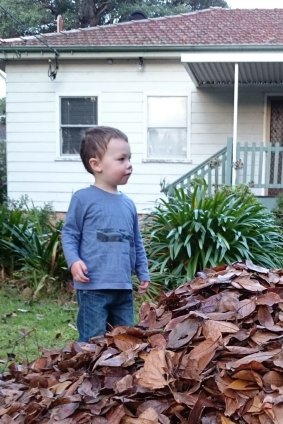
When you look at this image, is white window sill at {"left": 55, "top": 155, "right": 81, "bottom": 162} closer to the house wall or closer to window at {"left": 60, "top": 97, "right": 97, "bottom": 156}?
the house wall

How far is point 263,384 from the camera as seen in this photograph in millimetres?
2045

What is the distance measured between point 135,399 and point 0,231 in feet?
18.7

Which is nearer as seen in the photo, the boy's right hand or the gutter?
the boy's right hand

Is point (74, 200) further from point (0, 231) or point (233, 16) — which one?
point (233, 16)

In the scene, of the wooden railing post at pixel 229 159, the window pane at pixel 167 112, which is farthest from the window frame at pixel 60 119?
the wooden railing post at pixel 229 159

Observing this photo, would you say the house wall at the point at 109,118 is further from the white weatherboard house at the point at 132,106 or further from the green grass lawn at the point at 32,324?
the green grass lawn at the point at 32,324

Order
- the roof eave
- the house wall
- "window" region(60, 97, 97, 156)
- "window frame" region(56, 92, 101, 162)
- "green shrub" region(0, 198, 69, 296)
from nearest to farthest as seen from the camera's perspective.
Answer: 1. "green shrub" region(0, 198, 69, 296)
2. the roof eave
3. the house wall
4. "window frame" region(56, 92, 101, 162)
5. "window" region(60, 97, 97, 156)

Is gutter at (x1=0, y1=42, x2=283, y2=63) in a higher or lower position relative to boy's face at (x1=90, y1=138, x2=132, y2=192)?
higher

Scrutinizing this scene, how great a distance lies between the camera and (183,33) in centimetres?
1384

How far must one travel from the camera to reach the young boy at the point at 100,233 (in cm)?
343

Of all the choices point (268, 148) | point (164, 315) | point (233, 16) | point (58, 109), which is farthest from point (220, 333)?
point (233, 16)

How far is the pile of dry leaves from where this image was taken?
205 cm

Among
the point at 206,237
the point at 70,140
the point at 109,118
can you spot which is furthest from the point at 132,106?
the point at 206,237

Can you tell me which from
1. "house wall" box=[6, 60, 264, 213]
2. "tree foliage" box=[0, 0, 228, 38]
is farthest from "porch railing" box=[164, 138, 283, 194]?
"tree foliage" box=[0, 0, 228, 38]
